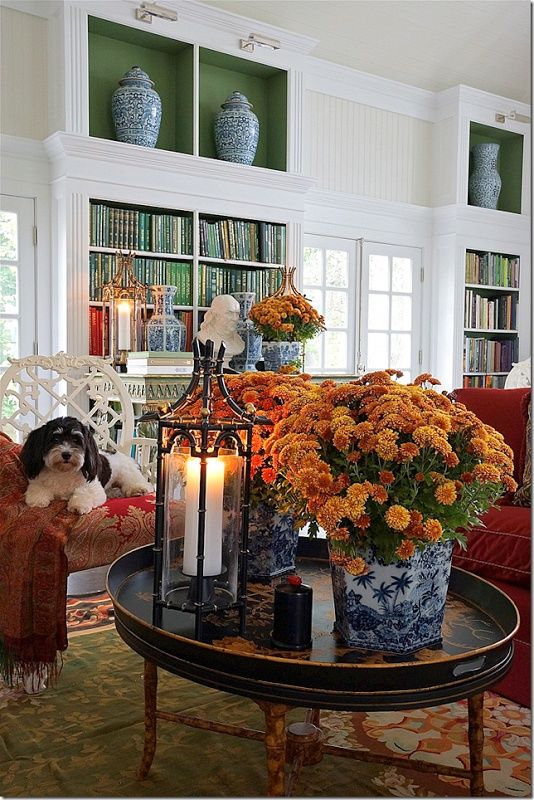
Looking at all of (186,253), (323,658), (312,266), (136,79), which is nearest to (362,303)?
(312,266)

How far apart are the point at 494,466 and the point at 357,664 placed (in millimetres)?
419

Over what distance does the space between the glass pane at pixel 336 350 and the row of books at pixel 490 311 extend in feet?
3.68

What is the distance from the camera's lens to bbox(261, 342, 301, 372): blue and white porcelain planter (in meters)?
4.24

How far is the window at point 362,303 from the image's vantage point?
218 inches

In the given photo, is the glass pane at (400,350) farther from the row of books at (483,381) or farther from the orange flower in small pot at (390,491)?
the orange flower in small pot at (390,491)

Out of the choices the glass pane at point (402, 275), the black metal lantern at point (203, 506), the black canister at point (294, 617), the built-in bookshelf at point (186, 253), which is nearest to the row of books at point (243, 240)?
the built-in bookshelf at point (186, 253)

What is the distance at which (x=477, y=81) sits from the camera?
237 inches

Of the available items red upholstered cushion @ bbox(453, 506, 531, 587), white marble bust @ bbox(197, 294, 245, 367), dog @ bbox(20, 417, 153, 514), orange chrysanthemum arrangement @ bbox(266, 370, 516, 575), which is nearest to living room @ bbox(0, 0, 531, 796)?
red upholstered cushion @ bbox(453, 506, 531, 587)

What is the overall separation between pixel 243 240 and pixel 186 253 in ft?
1.42

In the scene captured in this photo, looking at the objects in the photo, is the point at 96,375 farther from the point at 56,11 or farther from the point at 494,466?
the point at 494,466

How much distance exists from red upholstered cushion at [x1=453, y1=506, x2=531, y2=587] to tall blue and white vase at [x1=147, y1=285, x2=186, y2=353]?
7.27 ft

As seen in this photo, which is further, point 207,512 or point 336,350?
point 336,350

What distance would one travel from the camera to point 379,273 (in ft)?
19.2

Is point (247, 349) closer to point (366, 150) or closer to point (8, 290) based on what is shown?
point (8, 290)
